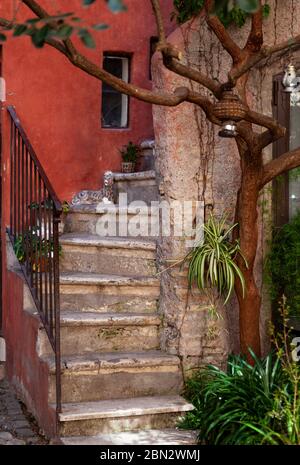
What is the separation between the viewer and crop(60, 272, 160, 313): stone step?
512 centimetres

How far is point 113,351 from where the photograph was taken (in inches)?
194

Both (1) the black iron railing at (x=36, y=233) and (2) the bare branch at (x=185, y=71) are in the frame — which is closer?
(2) the bare branch at (x=185, y=71)

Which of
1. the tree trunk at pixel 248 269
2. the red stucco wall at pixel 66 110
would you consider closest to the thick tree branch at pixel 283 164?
the tree trunk at pixel 248 269

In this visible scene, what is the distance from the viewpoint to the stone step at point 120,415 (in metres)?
4.29

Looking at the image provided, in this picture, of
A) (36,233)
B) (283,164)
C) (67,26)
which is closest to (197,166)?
(283,164)

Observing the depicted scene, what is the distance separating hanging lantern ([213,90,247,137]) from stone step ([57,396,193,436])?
1.83m

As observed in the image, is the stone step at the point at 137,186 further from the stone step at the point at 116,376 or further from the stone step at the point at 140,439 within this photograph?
the stone step at the point at 140,439

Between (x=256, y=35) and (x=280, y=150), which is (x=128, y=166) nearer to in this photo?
(x=280, y=150)

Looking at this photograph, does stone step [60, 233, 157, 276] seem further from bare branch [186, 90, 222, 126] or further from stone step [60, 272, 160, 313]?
bare branch [186, 90, 222, 126]

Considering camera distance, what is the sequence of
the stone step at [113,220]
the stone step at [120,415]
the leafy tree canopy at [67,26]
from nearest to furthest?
the leafy tree canopy at [67,26]
the stone step at [120,415]
the stone step at [113,220]

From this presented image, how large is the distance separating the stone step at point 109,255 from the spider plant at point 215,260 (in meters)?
0.52
